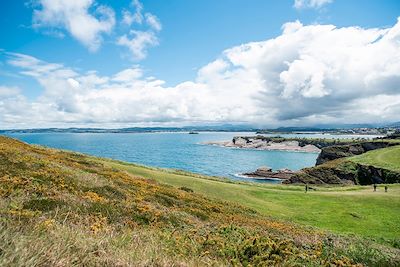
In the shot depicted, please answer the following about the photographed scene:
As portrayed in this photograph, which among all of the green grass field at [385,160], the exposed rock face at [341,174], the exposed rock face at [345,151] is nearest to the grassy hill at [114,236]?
the exposed rock face at [341,174]

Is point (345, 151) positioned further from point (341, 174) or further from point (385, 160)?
point (341, 174)

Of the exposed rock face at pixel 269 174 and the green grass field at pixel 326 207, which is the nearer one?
the green grass field at pixel 326 207

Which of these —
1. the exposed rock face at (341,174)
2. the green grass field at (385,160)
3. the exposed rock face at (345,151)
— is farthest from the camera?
the exposed rock face at (345,151)

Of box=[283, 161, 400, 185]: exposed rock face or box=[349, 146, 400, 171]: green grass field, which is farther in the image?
box=[283, 161, 400, 185]: exposed rock face

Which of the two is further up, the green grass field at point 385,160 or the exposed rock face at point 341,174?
the green grass field at point 385,160

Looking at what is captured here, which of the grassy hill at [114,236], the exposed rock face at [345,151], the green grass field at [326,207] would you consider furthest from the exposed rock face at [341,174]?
the grassy hill at [114,236]

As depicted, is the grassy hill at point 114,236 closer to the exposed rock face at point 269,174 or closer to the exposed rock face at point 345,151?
the exposed rock face at point 269,174

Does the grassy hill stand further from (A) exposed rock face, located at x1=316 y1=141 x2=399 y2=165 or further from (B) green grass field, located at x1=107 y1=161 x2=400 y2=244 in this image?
(A) exposed rock face, located at x1=316 y1=141 x2=399 y2=165

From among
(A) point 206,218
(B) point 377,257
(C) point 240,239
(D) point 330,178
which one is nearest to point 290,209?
(A) point 206,218

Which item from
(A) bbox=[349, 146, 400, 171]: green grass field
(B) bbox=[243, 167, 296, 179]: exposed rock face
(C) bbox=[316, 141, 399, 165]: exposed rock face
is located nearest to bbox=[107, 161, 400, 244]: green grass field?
(A) bbox=[349, 146, 400, 171]: green grass field

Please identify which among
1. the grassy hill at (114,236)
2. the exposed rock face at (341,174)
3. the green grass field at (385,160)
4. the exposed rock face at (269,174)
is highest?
the grassy hill at (114,236)

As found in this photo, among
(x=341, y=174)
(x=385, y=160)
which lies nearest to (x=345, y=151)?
(x=385, y=160)

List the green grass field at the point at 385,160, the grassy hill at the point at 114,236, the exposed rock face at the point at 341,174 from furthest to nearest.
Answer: the exposed rock face at the point at 341,174 < the green grass field at the point at 385,160 < the grassy hill at the point at 114,236

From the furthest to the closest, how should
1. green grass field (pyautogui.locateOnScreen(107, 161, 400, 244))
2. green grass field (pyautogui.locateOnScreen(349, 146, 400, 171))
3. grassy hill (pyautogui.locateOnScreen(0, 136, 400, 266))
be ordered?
green grass field (pyautogui.locateOnScreen(349, 146, 400, 171)) → green grass field (pyautogui.locateOnScreen(107, 161, 400, 244)) → grassy hill (pyautogui.locateOnScreen(0, 136, 400, 266))
